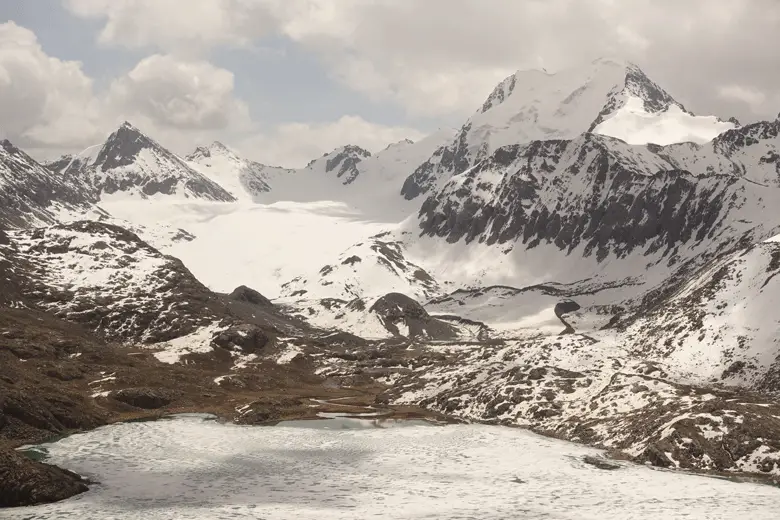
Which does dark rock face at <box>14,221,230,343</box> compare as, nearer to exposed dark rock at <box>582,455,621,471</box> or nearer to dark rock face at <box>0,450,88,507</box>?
exposed dark rock at <box>582,455,621,471</box>

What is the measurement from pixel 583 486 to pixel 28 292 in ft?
467

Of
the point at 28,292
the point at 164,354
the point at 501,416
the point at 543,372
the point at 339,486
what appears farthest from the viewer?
the point at 28,292

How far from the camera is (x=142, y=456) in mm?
47406

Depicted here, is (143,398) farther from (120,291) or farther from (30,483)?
(120,291)

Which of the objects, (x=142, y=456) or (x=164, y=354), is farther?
(x=164, y=354)

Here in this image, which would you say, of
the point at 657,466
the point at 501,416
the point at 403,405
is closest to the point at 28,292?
the point at 403,405

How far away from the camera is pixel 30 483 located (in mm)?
34406

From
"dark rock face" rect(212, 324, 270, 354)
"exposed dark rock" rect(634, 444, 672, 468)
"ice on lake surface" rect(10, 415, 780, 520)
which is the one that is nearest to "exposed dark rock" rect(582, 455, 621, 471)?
"ice on lake surface" rect(10, 415, 780, 520)

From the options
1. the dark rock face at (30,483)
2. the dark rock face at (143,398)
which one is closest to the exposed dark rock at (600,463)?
the dark rock face at (30,483)

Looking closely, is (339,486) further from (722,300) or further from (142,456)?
(722,300)

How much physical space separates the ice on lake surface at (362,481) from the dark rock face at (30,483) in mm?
1008

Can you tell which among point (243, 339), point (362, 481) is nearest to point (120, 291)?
point (243, 339)

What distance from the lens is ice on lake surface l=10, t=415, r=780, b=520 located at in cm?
3456

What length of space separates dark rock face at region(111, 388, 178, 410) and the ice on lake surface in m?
16.8
